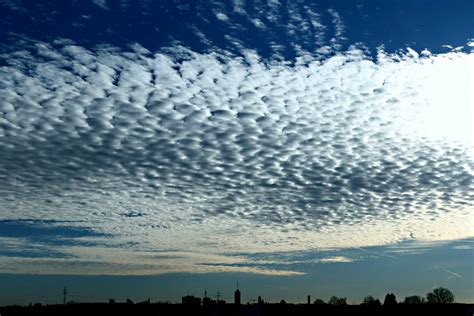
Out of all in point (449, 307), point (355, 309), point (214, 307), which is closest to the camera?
point (449, 307)

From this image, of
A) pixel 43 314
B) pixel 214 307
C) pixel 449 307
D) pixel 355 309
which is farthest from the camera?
pixel 43 314

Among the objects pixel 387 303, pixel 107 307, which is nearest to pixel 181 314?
pixel 107 307

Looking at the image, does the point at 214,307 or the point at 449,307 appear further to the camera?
the point at 214,307

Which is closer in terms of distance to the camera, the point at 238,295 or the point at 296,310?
the point at 296,310

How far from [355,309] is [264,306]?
400 inches

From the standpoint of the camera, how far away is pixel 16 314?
8025cm

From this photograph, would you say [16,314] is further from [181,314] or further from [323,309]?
[323,309]

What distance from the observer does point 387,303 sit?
6456 cm

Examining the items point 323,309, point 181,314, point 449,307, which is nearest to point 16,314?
point 181,314

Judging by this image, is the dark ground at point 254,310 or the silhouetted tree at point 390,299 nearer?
the dark ground at point 254,310

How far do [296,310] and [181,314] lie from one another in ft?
52.4

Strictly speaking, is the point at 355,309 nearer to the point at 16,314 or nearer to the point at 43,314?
the point at 43,314

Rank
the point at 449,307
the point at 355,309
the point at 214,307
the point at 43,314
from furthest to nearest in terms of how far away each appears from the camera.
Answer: the point at 43,314 < the point at 214,307 < the point at 355,309 < the point at 449,307

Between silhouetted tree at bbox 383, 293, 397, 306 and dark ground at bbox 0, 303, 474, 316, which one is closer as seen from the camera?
dark ground at bbox 0, 303, 474, 316
